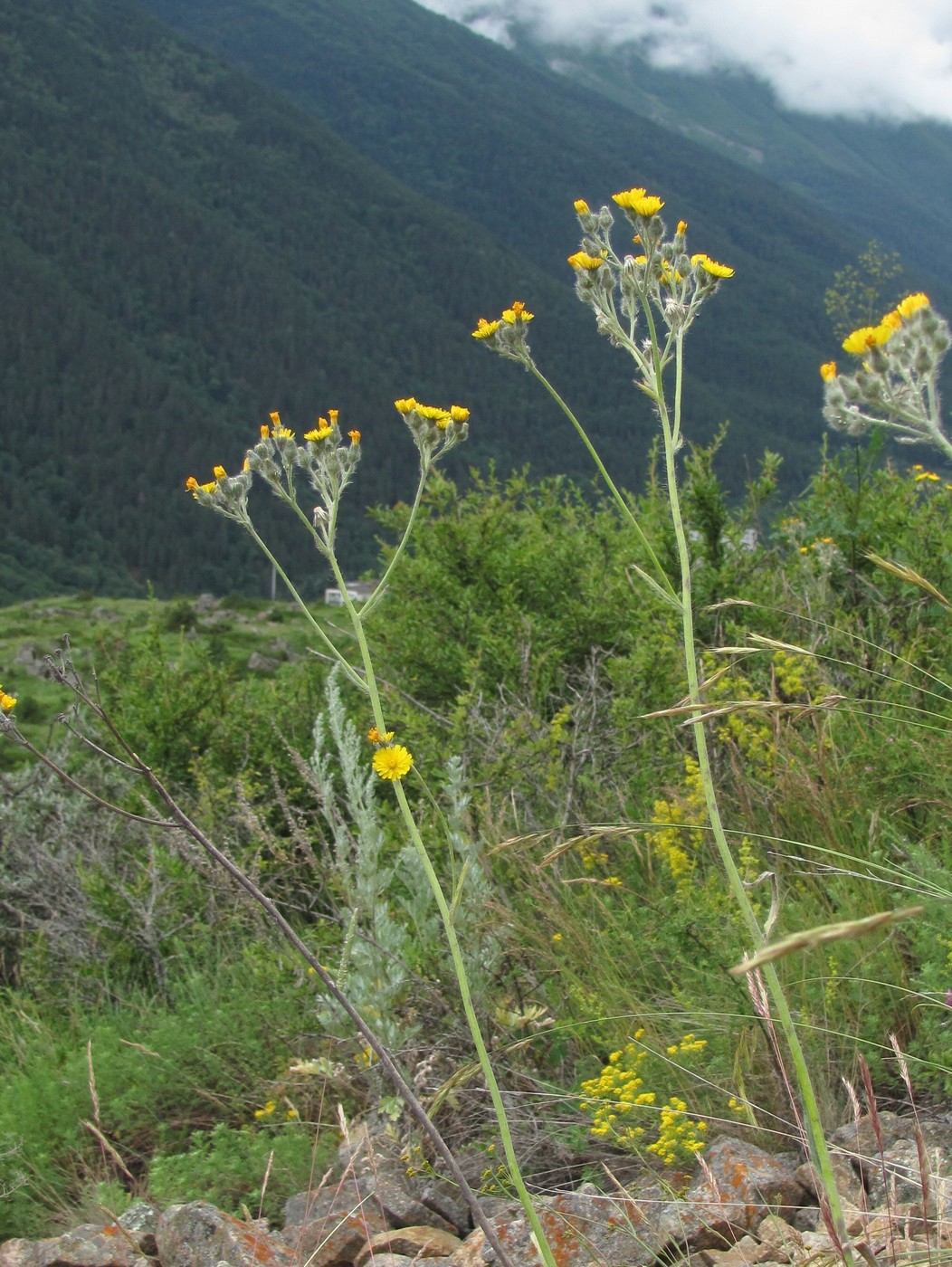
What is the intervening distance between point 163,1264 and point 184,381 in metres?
153

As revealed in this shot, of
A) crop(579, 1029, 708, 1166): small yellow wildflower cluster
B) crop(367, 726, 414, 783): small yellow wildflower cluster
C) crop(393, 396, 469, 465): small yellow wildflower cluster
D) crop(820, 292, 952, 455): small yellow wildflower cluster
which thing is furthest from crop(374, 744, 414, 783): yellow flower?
crop(579, 1029, 708, 1166): small yellow wildflower cluster

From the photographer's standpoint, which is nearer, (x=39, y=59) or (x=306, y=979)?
(x=306, y=979)

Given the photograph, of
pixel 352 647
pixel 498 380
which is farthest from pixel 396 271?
→ pixel 352 647

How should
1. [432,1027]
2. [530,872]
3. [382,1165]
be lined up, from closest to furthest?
[382,1165] → [432,1027] → [530,872]

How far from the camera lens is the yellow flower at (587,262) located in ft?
5.74

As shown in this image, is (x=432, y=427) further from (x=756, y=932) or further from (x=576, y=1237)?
(x=576, y=1237)

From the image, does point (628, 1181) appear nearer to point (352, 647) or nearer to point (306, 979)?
point (306, 979)

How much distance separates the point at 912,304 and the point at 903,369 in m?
0.09

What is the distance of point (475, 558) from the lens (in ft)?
20.5

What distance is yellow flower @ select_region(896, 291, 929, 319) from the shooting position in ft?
4.23

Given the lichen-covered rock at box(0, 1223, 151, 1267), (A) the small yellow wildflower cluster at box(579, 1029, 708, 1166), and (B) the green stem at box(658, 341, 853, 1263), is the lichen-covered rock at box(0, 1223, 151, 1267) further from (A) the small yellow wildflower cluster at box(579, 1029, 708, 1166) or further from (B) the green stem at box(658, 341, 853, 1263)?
(B) the green stem at box(658, 341, 853, 1263)

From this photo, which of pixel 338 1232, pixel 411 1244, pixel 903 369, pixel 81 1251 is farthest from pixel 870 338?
pixel 81 1251

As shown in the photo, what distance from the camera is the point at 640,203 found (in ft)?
5.54

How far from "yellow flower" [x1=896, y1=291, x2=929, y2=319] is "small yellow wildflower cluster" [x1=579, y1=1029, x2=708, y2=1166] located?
1.33m
